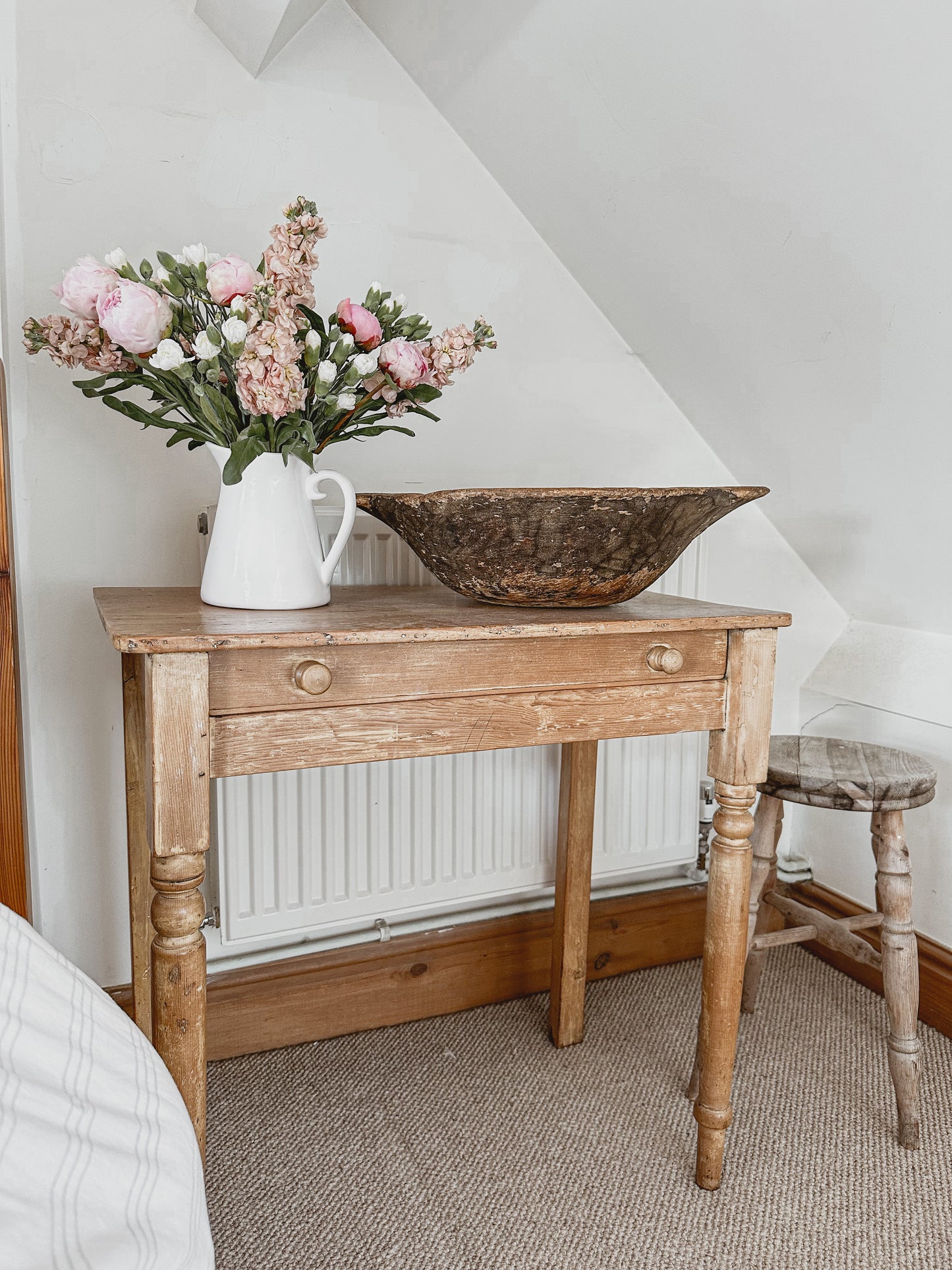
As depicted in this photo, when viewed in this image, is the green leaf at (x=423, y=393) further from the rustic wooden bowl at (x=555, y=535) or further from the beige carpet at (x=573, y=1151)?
the beige carpet at (x=573, y=1151)

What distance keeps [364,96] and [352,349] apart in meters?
0.75

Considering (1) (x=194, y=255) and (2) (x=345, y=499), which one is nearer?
(1) (x=194, y=255)

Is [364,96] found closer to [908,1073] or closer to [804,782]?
[804,782]

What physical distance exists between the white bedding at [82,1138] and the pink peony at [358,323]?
2.23 feet

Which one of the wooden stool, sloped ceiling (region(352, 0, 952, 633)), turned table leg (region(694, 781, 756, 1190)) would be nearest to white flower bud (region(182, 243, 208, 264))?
sloped ceiling (region(352, 0, 952, 633))

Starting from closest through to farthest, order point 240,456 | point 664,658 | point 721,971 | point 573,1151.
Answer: point 240,456 → point 664,658 → point 721,971 → point 573,1151

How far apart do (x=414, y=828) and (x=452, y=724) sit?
0.59 m

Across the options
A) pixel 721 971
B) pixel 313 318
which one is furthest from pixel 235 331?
pixel 721 971

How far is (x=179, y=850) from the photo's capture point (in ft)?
2.91

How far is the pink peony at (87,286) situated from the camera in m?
0.94

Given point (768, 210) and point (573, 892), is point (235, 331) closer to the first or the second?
point (768, 210)

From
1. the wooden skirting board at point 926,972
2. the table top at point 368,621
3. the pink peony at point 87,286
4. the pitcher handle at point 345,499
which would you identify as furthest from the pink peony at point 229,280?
the wooden skirting board at point 926,972

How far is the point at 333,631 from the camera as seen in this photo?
0.91 m

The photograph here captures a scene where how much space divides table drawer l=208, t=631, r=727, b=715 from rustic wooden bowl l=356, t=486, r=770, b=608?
3.4 inches
